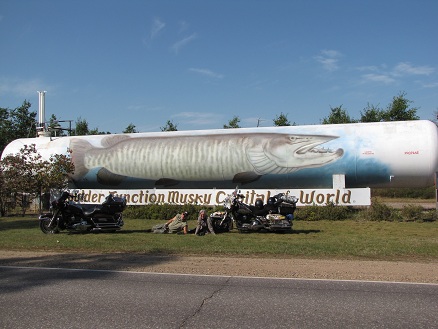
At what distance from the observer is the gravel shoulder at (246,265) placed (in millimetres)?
8562

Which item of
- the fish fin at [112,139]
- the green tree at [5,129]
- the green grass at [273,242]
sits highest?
the green tree at [5,129]

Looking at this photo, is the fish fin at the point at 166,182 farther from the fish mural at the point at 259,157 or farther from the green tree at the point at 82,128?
the green tree at the point at 82,128

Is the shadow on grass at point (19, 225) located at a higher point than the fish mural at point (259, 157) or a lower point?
lower

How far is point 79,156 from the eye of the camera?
91.4 feet

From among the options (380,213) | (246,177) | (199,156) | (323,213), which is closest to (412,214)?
(380,213)

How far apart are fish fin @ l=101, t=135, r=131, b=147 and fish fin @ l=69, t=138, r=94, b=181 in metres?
0.89

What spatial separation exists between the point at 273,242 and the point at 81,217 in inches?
304

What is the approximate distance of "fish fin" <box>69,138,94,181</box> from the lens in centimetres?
2770

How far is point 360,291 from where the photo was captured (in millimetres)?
7109

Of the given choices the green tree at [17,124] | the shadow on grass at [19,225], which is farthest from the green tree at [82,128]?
the shadow on grass at [19,225]

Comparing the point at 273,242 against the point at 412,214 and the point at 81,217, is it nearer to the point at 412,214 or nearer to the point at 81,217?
the point at 81,217

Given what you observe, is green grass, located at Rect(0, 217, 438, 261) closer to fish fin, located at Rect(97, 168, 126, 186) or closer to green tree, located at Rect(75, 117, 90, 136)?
fish fin, located at Rect(97, 168, 126, 186)

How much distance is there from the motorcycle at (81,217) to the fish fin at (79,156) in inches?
435

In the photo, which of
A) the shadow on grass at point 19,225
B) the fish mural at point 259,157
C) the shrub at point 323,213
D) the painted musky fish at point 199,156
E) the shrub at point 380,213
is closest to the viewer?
the shadow on grass at point 19,225
